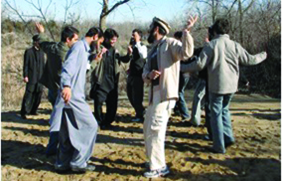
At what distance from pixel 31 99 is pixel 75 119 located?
13.6 feet

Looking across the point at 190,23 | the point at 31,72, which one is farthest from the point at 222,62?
the point at 31,72

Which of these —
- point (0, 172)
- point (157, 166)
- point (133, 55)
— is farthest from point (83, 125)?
point (133, 55)

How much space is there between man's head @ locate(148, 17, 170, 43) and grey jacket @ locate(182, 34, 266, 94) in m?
0.82

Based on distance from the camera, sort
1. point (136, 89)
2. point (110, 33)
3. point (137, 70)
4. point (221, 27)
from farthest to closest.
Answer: point (136, 89) → point (137, 70) → point (110, 33) → point (221, 27)

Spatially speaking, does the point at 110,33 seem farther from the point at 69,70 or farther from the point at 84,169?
the point at 84,169

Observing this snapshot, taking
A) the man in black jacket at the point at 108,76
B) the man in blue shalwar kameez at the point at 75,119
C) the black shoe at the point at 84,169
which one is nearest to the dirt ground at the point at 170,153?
the black shoe at the point at 84,169

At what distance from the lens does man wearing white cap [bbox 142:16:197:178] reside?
4.14 meters

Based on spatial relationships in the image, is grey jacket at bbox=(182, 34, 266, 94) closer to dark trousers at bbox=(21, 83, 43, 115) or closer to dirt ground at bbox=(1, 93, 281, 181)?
dirt ground at bbox=(1, 93, 281, 181)

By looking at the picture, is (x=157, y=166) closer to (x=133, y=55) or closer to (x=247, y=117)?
(x=133, y=55)

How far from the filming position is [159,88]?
4.19 metres

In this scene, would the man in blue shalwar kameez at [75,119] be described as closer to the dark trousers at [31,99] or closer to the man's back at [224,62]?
the man's back at [224,62]

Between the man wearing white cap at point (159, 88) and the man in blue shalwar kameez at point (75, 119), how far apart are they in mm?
782

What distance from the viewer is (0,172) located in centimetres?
479

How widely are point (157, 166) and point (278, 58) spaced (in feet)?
39.9
